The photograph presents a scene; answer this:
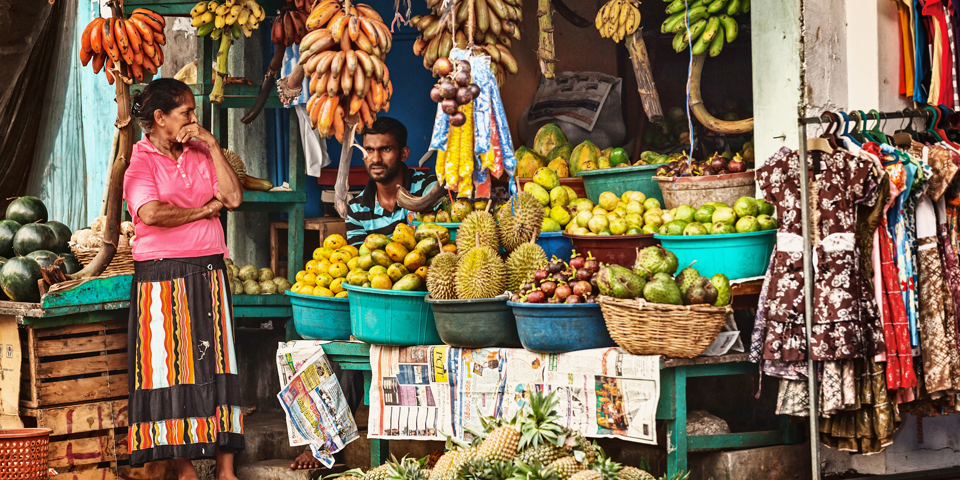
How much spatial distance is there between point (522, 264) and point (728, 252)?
939 millimetres

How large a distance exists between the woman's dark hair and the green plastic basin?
5.36 ft

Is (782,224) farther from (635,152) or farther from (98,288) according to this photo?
(98,288)

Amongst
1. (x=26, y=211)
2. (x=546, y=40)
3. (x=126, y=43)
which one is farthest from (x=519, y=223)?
(x=26, y=211)

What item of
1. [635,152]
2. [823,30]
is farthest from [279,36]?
[823,30]

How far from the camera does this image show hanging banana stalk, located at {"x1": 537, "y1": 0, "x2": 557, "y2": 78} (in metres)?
5.30

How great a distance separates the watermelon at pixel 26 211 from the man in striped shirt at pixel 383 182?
6.01 ft

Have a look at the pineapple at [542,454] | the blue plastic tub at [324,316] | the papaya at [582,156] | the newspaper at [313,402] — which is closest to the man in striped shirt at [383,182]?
the blue plastic tub at [324,316]

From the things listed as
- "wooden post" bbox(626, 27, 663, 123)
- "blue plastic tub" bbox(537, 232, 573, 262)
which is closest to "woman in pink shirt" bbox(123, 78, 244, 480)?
"blue plastic tub" bbox(537, 232, 573, 262)

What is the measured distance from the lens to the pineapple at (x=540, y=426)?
3262mm

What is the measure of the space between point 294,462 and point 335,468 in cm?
24

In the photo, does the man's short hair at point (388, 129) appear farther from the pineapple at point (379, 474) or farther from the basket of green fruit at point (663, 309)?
the pineapple at point (379, 474)

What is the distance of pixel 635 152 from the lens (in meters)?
6.00

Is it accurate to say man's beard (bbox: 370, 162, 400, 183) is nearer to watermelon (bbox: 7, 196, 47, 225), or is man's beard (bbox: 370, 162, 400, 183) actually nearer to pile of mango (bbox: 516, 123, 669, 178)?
pile of mango (bbox: 516, 123, 669, 178)

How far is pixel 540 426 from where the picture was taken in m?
3.30
